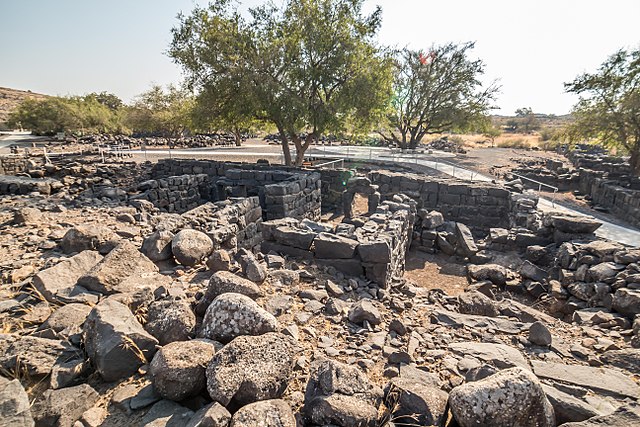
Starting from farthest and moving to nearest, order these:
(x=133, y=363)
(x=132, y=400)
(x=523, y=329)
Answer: (x=523, y=329) → (x=133, y=363) → (x=132, y=400)

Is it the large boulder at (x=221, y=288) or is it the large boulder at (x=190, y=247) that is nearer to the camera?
the large boulder at (x=221, y=288)

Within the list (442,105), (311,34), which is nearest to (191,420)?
(311,34)

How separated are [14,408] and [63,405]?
0.94 ft

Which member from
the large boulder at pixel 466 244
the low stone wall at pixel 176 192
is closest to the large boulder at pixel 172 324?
the large boulder at pixel 466 244

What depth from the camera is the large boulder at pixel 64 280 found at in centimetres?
359

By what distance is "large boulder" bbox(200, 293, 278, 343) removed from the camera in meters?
3.04

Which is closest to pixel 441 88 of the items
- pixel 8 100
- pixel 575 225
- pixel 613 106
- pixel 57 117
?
pixel 613 106

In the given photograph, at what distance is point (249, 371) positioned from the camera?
2.50 metres

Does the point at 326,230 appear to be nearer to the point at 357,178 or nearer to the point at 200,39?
the point at 357,178

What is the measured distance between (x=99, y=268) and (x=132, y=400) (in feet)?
6.67

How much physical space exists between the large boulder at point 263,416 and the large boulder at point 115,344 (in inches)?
45.7

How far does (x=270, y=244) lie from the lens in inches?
273

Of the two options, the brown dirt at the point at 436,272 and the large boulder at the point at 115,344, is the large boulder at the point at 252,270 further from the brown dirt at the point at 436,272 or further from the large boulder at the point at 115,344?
the brown dirt at the point at 436,272

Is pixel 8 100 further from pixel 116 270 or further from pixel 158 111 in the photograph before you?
pixel 116 270
